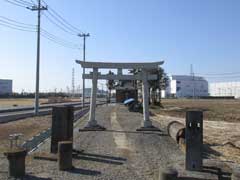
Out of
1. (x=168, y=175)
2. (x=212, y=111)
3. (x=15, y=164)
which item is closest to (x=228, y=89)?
(x=212, y=111)

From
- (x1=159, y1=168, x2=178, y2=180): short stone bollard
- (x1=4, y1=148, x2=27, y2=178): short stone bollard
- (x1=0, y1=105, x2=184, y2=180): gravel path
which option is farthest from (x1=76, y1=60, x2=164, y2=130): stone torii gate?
(x1=159, y1=168, x2=178, y2=180): short stone bollard

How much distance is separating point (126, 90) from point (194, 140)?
5025 centimetres

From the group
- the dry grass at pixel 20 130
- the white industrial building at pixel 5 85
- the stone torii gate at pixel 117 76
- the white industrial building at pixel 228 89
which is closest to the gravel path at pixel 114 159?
the dry grass at pixel 20 130

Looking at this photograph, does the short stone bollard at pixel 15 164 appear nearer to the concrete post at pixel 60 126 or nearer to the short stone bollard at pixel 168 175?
the concrete post at pixel 60 126

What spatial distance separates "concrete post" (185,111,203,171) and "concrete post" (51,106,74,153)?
4.61 m

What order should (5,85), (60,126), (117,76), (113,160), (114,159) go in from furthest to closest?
(5,85)
(117,76)
(60,126)
(114,159)
(113,160)

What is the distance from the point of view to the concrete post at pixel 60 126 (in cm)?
1175

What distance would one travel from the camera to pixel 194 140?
27.7 feet

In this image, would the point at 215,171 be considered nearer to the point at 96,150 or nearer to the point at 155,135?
the point at 96,150

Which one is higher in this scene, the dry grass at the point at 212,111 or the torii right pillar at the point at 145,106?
the torii right pillar at the point at 145,106

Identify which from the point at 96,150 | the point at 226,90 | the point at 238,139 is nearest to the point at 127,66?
the point at 238,139

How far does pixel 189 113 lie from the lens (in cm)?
831

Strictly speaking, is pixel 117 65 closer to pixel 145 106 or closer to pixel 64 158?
pixel 145 106

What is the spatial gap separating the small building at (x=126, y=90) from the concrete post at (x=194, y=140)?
4027cm
